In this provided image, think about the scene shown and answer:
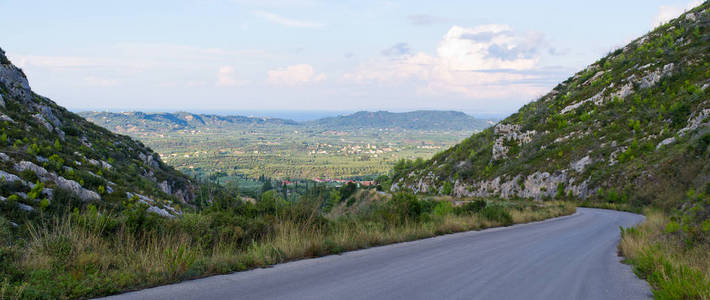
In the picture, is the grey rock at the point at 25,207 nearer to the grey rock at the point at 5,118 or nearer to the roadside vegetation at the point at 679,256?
the grey rock at the point at 5,118

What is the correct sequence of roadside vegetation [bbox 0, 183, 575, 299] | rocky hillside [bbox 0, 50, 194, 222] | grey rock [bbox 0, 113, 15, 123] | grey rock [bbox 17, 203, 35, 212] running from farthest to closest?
grey rock [bbox 0, 113, 15, 123], rocky hillside [bbox 0, 50, 194, 222], grey rock [bbox 17, 203, 35, 212], roadside vegetation [bbox 0, 183, 575, 299]

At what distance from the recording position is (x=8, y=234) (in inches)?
224

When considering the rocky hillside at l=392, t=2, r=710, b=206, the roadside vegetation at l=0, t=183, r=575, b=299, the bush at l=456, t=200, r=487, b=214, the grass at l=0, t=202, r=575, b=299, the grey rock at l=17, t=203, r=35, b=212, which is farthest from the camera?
the rocky hillside at l=392, t=2, r=710, b=206

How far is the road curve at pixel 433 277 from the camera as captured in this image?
4660 millimetres

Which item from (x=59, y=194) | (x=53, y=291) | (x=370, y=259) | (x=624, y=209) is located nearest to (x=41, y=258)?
(x=53, y=291)

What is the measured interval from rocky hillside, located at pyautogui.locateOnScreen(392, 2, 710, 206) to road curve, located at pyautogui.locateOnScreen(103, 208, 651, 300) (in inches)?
600

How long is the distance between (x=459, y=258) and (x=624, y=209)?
24329 millimetres

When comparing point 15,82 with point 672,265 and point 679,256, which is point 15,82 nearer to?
point 672,265

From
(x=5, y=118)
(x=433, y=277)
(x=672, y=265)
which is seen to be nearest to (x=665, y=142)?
(x=672, y=265)

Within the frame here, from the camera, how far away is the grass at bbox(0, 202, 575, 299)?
4164mm

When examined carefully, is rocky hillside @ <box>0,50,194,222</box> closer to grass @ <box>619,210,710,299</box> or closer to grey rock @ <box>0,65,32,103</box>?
grey rock @ <box>0,65,32,103</box>

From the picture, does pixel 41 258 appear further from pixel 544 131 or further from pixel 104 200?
pixel 544 131

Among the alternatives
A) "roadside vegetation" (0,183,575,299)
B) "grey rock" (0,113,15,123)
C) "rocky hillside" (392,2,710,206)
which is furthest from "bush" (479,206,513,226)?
"grey rock" (0,113,15,123)

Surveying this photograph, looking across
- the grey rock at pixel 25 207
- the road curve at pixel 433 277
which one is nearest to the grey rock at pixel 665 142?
the road curve at pixel 433 277
